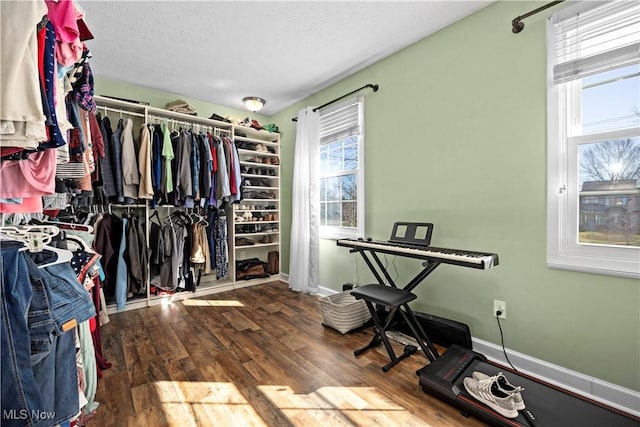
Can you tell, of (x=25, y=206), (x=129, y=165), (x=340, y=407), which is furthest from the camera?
(x=129, y=165)

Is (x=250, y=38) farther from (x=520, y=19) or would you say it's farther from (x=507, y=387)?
(x=507, y=387)

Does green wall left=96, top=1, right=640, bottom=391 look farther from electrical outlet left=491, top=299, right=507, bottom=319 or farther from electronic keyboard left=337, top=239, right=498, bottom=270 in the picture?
electronic keyboard left=337, top=239, right=498, bottom=270

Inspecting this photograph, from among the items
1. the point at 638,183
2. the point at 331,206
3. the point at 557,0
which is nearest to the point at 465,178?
the point at 638,183

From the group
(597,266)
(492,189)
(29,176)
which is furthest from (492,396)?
(29,176)

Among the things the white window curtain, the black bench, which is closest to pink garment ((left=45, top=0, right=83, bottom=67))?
the black bench

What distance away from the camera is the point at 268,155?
152 inches

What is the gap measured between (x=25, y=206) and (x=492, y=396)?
2182mm

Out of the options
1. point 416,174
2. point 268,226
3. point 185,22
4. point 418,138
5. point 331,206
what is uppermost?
point 185,22

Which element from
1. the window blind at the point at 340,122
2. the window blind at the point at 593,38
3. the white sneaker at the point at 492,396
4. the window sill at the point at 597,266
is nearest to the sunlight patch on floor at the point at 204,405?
the white sneaker at the point at 492,396

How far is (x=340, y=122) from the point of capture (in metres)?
3.06

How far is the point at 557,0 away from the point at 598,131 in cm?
81

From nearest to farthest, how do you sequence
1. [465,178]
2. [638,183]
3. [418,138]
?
[638,183] → [465,178] → [418,138]

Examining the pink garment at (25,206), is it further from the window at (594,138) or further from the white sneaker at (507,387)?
the window at (594,138)

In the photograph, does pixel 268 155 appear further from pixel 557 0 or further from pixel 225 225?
pixel 557 0
